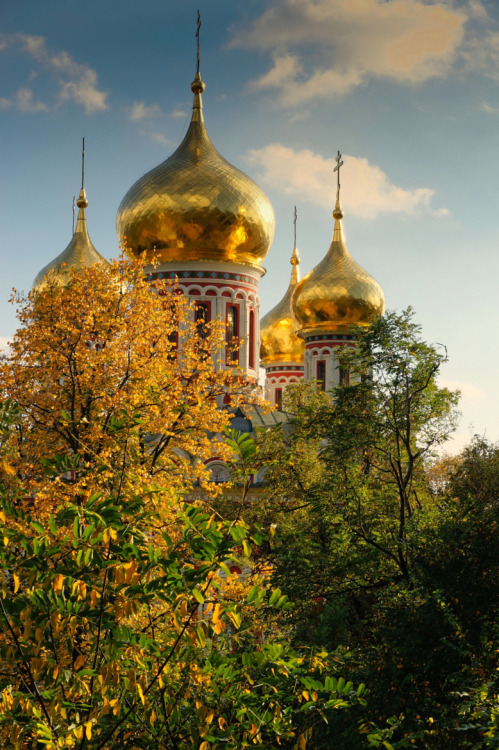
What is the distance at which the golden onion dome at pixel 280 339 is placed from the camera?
46.1 m

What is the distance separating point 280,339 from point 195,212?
16.3 metres

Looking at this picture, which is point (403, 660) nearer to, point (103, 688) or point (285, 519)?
point (103, 688)

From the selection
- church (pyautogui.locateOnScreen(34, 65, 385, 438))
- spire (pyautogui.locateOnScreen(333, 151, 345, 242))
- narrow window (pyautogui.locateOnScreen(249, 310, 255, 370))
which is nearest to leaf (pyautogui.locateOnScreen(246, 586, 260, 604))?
church (pyautogui.locateOnScreen(34, 65, 385, 438))

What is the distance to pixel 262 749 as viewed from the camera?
5645mm

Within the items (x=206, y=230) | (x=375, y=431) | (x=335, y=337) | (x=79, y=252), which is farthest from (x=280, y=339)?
(x=375, y=431)

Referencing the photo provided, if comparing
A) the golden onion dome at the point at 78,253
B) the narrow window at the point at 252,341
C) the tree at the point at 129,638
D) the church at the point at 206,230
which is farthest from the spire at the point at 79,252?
the tree at the point at 129,638

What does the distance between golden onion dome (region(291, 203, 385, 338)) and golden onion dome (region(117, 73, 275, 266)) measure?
22.8 ft

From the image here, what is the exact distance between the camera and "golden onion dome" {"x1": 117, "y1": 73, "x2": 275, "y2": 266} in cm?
3080

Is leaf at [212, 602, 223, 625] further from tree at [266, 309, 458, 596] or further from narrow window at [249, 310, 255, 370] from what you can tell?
narrow window at [249, 310, 255, 370]

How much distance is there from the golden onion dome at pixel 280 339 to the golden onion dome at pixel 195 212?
13684mm

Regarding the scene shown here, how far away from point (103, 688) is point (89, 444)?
7.44 metres

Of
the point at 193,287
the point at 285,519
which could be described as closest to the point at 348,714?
the point at 285,519

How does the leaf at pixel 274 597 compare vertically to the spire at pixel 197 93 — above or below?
Answer: below

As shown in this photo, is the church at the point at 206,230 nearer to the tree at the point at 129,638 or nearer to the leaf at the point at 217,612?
the tree at the point at 129,638
